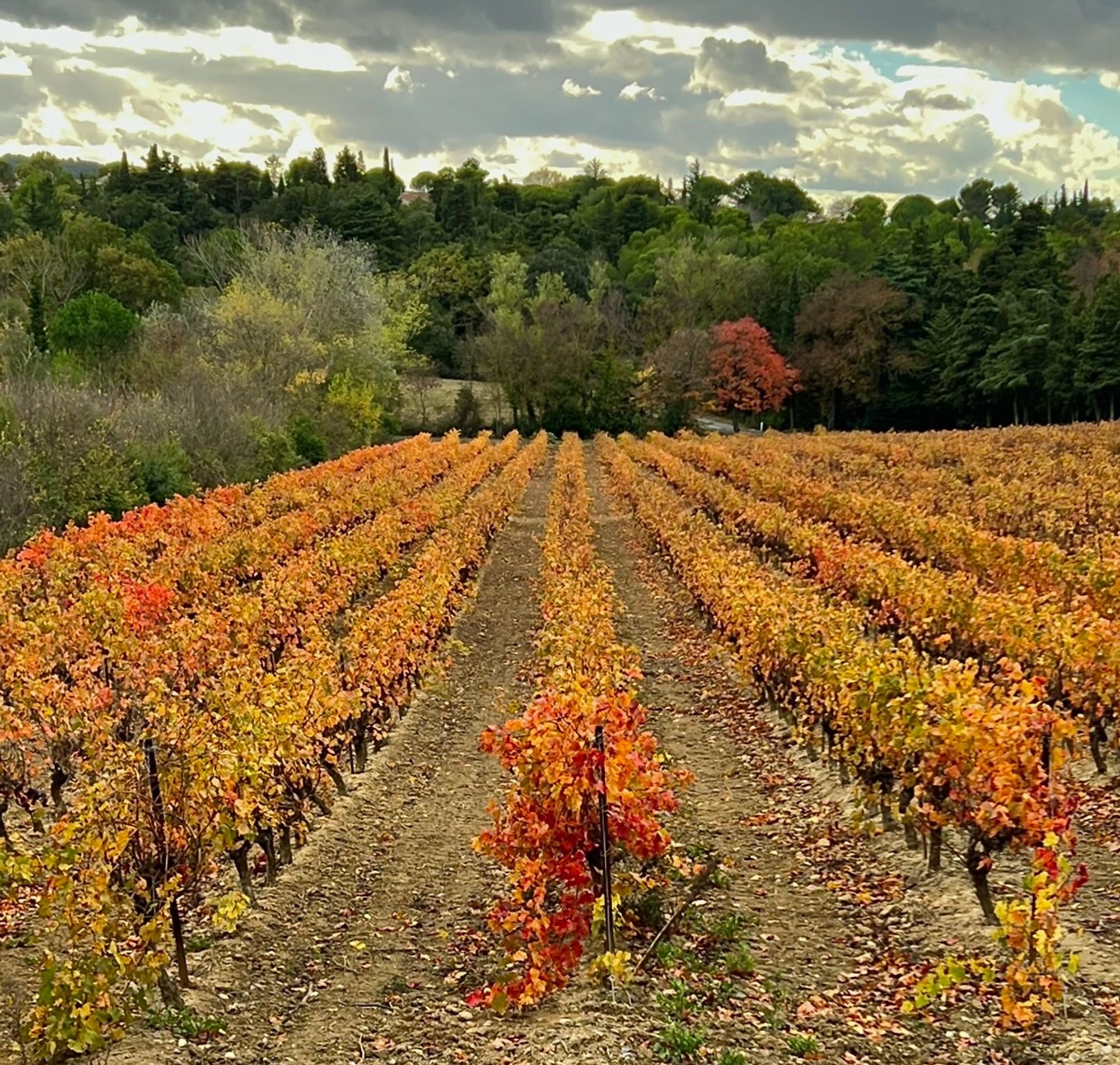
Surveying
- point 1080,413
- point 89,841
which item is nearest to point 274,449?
point 89,841

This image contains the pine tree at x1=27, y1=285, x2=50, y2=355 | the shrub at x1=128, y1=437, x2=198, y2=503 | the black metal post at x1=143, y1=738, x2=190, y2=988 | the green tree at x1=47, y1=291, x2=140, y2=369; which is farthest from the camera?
the pine tree at x1=27, y1=285, x2=50, y2=355

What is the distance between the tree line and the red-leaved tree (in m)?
0.20

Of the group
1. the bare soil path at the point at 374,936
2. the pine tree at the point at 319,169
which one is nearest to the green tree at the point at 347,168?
the pine tree at the point at 319,169

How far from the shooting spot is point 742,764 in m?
11.8

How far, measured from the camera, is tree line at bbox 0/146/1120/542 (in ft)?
149

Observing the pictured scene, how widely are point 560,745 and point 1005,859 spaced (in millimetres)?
3879

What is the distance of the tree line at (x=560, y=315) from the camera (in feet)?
149

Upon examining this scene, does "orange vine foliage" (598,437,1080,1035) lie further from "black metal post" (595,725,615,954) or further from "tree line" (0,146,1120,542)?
"tree line" (0,146,1120,542)

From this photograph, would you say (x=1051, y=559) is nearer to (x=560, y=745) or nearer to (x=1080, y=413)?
(x=560, y=745)

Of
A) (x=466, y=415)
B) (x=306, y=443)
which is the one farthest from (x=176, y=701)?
(x=466, y=415)

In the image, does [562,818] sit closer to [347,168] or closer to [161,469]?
[161,469]

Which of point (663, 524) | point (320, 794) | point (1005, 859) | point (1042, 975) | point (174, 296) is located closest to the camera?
point (1042, 975)

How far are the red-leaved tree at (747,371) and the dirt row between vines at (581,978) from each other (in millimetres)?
56042

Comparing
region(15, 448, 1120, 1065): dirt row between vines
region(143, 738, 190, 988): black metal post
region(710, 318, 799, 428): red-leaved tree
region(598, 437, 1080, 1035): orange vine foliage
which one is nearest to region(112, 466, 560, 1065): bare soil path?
region(15, 448, 1120, 1065): dirt row between vines
